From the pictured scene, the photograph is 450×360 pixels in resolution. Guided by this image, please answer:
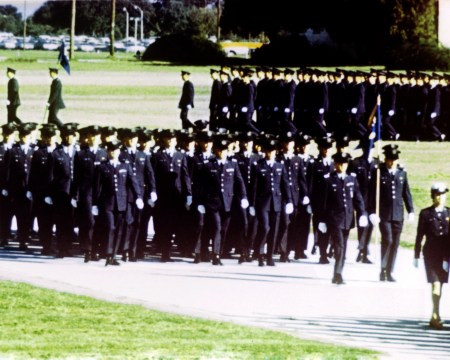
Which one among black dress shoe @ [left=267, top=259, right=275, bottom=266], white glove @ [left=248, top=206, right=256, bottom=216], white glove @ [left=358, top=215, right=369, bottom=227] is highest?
white glove @ [left=358, top=215, right=369, bottom=227]

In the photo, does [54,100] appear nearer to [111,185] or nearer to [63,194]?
[63,194]

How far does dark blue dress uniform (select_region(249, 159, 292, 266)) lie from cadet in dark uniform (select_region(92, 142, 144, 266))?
169cm

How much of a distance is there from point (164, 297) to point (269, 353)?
390cm

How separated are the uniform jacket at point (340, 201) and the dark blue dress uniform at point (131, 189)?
9.05 ft

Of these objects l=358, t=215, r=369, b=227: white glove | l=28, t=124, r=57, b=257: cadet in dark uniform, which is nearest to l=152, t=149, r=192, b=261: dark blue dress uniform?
l=28, t=124, r=57, b=257: cadet in dark uniform

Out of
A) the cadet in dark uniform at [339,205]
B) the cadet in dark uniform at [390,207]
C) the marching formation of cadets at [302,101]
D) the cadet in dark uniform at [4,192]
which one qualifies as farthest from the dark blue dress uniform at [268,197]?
the marching formation of cadets at [302,101]

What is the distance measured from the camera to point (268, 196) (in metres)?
20.2

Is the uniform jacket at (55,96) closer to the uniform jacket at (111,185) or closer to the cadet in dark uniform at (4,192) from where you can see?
the cadet in dark uniform at (4,192)

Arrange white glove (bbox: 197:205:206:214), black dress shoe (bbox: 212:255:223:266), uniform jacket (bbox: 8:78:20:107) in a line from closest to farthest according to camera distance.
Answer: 1. black dress shoe (bbox: 212:255:223:266)
2. white glove (bbox: 197:205:206:214)
3. uniform jacket (bbox: 8:78:20:107)

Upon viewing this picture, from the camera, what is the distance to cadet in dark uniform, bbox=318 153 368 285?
1861cm

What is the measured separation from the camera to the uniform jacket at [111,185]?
64.8 ft

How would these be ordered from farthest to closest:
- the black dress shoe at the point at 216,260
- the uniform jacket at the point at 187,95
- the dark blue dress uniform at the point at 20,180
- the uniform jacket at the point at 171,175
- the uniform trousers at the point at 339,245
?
1. the uniform jacket at the point at 187,95
2. the dark blue dress uniform at the point at 20,180
3. the uniform jacket at the point at 171,175
4. the black dress shoe at the point at 216,260
5. the uniform trousers at the point at 339,245

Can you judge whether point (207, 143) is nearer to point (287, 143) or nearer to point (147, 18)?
point (287, 143)

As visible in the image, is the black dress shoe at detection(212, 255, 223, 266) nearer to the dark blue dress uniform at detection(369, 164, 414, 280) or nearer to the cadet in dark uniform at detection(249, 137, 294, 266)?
the cadet in dark uniform at detection(249, 137, 294, 266)
